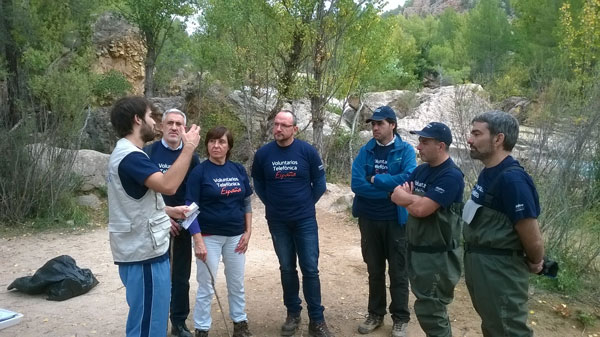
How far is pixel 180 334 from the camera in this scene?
361 cm

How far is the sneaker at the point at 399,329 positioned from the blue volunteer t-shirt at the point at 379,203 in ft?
2.80

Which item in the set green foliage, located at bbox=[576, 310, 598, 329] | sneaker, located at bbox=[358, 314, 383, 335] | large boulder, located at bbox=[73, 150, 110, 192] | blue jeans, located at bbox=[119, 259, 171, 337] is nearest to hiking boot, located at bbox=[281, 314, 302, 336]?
sneaker, located at bbox=[358, 314, 383, 335]

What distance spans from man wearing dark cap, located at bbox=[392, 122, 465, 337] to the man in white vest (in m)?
1.41

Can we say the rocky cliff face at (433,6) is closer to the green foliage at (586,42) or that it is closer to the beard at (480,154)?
the green foliage at (586,42)

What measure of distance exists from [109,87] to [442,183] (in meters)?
13.8

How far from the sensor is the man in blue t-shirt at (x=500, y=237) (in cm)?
249

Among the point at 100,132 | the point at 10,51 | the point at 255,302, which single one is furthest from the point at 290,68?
the point at 255,302

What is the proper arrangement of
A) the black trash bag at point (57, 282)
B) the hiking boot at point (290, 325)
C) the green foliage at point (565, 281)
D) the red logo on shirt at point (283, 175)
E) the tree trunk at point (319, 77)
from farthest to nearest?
1. the tree trunk at point (319, 77)
2. the green foliage at point (565, 281)
3. the black trash bag at point (57, 282)
4. the hiking boot at point (290, 325)
5. the red logo on shirt at point (283, 175)

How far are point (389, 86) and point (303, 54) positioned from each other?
14.1 meters

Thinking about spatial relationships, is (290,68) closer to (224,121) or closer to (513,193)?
(224,121)

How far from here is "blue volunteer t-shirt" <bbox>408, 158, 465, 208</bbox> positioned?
287 cm

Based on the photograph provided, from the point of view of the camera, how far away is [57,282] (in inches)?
179

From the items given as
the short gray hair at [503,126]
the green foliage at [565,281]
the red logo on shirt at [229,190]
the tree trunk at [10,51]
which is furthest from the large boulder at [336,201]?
the tree trunk at [10,51]

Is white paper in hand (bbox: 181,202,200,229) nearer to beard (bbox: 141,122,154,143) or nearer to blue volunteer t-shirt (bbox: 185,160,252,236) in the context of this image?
blue volunteer t-shirt (bbox: 185,160,252,236)
